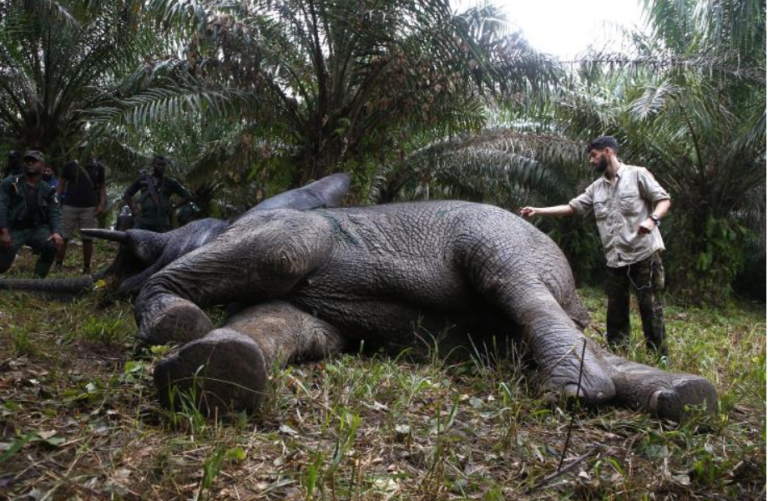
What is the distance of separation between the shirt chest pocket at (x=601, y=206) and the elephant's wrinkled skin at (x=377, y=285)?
101 centimetres

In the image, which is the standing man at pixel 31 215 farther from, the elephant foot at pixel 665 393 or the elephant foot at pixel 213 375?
the elephant foot at pixel 665 393

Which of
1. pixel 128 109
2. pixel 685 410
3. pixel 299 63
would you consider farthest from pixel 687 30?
pixel 685 410

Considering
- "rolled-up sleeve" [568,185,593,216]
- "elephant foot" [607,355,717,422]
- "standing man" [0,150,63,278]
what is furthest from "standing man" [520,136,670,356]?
"standing man" [0,150,63,278]

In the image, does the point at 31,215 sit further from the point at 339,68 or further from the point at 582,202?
the point at 582,202

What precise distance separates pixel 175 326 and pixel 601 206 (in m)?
3.28

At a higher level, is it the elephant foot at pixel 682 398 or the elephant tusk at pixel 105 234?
the elephant tusk at pixel 105 234

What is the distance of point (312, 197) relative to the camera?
495 cm

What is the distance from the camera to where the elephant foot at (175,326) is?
350 cm

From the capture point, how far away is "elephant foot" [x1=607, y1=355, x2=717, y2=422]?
2984 mm

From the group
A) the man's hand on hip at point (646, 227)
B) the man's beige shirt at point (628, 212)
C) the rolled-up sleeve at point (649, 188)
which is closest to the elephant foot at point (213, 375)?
the man's hand on hip at point (646, 227)

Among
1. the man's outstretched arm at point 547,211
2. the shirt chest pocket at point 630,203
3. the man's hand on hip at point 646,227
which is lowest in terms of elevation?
the man's hand on hip at point 646,227

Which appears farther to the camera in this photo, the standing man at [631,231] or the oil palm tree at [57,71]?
the oil palm tree at [57,71]

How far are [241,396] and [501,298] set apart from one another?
1746 mm

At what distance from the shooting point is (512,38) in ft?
26.6
